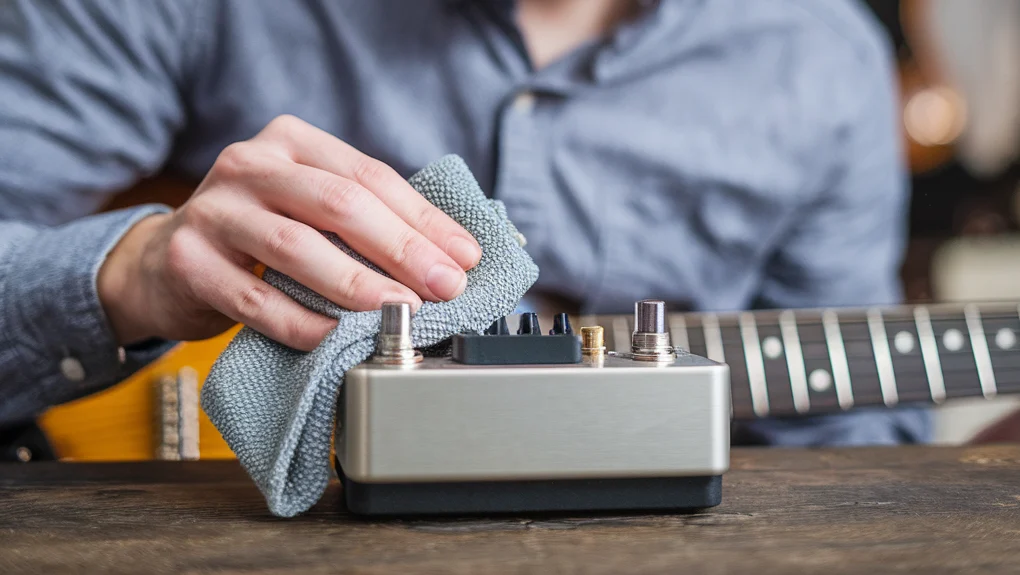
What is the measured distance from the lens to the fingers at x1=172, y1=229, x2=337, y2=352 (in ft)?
0.90

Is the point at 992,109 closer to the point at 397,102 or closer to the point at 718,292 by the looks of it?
the point at 718,292

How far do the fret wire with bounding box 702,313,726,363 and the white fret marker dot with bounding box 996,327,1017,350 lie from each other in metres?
0.18

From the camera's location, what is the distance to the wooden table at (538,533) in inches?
8.0

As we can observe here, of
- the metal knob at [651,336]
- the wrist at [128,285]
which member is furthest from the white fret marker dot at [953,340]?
the wrist at [128,285]

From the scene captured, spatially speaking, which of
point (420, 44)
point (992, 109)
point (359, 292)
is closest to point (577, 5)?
point (420, 44)

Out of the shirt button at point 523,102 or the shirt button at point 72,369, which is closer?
the shirt button at point 72,369

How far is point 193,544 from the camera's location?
22cm

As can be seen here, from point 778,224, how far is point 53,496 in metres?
0.66

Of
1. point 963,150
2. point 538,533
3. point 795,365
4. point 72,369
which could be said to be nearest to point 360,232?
point 538,533

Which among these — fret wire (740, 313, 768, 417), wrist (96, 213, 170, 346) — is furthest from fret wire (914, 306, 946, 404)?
wrist (96, 213, 170, 346)

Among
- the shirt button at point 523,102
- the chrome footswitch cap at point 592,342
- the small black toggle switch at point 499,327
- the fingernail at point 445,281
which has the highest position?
the shirt button at point 523,102

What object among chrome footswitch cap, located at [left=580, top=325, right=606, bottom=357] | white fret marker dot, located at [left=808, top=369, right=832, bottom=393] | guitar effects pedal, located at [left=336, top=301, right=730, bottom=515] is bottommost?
white fret marker dot, located at [left=808, top=369, right=832, bottom=393]

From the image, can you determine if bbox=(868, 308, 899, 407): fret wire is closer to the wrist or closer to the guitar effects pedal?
Result: the guitar effects pedal

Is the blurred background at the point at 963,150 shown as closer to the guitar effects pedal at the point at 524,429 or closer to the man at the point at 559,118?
→ the man at the point at 559,118
